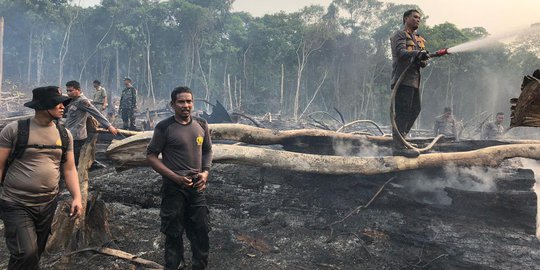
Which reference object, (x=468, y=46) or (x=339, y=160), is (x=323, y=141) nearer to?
(x=339, y=160)

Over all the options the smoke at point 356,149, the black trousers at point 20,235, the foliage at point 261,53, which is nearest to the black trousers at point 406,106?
the smoke at point 356,149

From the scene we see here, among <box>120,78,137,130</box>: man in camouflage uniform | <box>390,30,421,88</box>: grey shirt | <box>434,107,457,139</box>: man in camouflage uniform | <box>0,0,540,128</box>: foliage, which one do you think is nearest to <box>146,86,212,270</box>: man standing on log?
<box>390,30,421,88</box>: grey shirt

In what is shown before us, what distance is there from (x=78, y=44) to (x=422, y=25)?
34791mm

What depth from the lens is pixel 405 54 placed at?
424 cm

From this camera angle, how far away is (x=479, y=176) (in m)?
4.89

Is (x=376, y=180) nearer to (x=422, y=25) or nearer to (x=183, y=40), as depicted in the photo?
(x=422, y=25)

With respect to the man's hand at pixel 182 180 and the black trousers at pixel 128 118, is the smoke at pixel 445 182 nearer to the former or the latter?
the man's hand at pixel 182 180

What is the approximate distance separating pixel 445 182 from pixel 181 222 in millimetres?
3988

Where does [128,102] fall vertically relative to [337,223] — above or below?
above

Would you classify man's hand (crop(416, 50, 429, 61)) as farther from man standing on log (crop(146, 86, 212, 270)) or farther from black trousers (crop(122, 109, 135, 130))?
black trousers (crop(122, 109, 135, 130))

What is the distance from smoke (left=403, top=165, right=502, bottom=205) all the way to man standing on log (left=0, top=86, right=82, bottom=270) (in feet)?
14.9

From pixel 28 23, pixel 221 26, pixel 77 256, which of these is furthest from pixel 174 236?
pixel 28 23

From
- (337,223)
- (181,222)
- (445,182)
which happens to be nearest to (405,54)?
(445,182)

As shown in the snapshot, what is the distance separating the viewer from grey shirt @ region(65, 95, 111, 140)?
532cm
